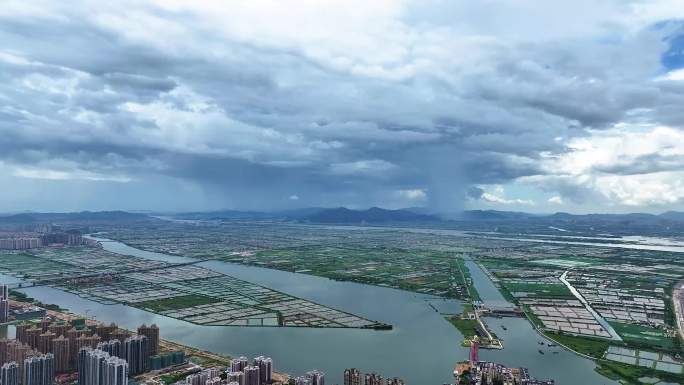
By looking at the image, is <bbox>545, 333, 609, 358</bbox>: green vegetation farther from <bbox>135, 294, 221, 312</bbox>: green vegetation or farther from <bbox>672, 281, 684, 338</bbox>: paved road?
<bbox>135, 294, 221, 312</bbox>: green vegetation

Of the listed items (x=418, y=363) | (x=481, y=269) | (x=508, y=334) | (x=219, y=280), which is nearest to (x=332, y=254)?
(x=481, y=269)

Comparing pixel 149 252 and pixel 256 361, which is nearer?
pixel 256 361

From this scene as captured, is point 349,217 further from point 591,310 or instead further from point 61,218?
point 591,310

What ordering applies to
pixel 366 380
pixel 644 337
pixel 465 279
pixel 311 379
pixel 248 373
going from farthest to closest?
pixel 465 279 → pixel 644 337 → pixel 248 373 → pixel 366 380 → pixel 311 379

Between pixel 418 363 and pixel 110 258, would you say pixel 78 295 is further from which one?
pixel 418 363

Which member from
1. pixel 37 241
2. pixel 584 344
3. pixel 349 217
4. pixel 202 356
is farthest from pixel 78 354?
pixel 349 217
